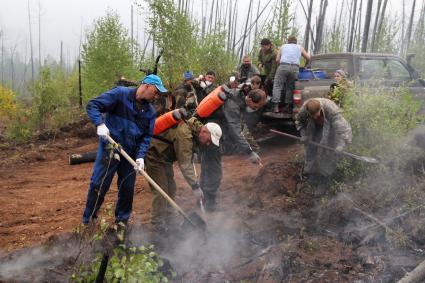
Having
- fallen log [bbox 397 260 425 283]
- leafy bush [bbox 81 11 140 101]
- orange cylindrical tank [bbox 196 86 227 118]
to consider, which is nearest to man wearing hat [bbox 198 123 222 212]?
orange cylindrical tank [bbox 196 86 227 118]

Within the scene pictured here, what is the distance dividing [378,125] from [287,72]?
103 inches

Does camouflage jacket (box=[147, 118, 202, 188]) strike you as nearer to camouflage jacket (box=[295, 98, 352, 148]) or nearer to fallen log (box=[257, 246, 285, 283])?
fallen log (box=[257, 246, 285, 283])

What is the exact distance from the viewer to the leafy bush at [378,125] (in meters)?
5.77

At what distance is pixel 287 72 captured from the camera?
7.91 m

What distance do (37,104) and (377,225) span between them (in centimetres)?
1076

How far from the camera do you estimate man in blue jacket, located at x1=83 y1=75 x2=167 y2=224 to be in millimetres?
4281

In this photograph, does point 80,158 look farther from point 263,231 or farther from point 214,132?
point 263,231

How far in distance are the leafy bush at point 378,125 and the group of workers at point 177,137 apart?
47 centimetres

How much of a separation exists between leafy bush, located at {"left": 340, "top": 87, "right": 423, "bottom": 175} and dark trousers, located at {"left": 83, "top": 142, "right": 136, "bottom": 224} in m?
3.17

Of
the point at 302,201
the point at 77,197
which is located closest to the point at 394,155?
the point at 302,201

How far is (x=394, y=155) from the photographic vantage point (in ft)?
18.9

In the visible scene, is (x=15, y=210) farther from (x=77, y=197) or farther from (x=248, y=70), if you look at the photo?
(x=248, y=70)

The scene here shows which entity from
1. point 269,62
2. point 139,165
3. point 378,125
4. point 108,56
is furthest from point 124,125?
point 108,56

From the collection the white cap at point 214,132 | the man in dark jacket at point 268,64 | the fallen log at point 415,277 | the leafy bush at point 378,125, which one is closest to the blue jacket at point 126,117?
the white cap at point 214,132
